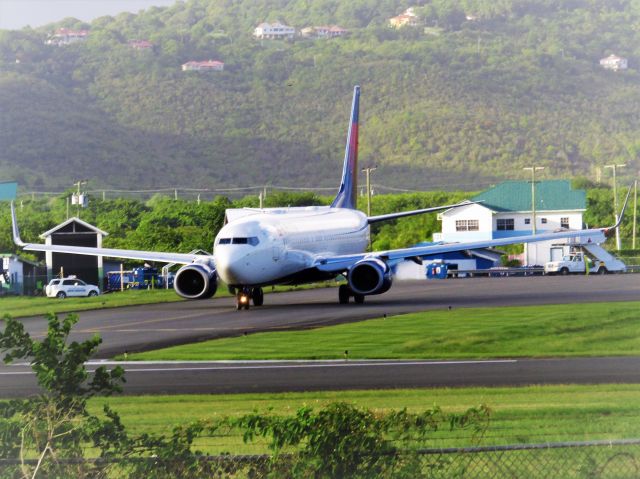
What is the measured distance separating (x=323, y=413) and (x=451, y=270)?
3583 inches

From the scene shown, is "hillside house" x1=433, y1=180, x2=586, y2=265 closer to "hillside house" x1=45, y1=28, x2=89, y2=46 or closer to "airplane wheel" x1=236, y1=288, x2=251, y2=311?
"hillside house" x1=45, y1=28, x2=89, y2=46

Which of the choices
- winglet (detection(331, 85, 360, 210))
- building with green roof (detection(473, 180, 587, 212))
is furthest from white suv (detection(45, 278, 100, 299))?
building with green roof (detection(473, 180, 587, 212))

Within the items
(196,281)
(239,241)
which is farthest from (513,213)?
(239,241)

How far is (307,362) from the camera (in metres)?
37.2

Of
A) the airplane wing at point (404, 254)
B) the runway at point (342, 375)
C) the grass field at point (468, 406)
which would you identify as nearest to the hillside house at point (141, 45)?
the airplane wing at point (404, 254)

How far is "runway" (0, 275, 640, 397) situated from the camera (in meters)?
31.5

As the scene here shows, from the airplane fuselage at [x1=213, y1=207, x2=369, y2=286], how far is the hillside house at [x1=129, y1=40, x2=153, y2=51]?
96.6 meters

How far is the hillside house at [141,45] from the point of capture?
532ft

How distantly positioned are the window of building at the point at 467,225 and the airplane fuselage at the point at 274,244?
59.8 m

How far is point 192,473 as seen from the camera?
1903 centimetres

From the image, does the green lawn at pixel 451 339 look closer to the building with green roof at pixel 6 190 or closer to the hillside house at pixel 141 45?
the building with green roof at pixel 6 190

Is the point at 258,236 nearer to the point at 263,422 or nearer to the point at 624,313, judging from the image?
the point at 624,313

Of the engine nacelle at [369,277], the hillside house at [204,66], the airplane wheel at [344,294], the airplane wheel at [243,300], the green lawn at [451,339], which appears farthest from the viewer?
the hillside house at [204,66]

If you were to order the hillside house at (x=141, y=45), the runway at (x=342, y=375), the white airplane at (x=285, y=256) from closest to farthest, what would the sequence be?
the runway at (x=342, y=375), the white airplane at (x=285, y=256), the hillside house at (x=141, y=45)
